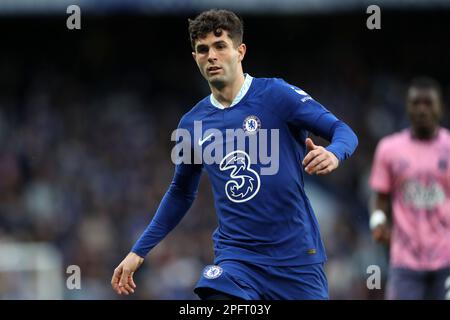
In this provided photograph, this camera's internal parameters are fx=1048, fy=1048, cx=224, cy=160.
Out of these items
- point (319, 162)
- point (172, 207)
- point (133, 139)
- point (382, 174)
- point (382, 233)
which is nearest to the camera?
point (319, 162)

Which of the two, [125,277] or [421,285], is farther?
[421,285]

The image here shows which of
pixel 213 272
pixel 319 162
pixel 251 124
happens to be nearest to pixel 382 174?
pixel 251 124

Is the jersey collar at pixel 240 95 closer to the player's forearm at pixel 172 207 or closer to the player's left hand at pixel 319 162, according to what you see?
the player's forearm at pixel 172 207

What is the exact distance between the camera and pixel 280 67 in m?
18.1

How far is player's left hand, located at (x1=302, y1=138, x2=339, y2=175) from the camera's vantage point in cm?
493

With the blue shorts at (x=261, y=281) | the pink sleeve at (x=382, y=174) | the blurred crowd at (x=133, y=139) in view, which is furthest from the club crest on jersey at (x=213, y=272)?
the blurred crowd at (x=133, y=139)

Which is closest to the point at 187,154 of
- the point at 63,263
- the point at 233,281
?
the point at 233,281

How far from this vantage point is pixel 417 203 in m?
8.02

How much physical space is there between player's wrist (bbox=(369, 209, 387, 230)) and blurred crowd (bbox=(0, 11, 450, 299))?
18.8ft

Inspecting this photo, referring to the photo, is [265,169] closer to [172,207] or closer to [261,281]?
[261,281]

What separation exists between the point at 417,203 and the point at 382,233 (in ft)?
1.23

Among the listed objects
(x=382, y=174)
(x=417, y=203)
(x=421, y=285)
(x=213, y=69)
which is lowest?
(x=421, y=285)

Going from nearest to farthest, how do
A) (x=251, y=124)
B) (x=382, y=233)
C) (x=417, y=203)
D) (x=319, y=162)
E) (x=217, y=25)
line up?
(x=319, y=162)
(x=251, y=124)
(x=217, y=25)
(x=382, y=233)
(x=417, y=203)
